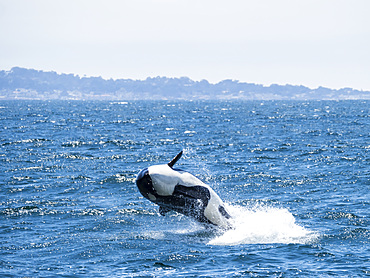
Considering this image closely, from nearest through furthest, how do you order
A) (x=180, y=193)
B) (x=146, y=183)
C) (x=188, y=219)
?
(x=146, y=183), (x=180, y=193), (x=188, y=219)

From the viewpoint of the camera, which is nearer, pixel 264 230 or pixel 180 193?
pixel 180 193

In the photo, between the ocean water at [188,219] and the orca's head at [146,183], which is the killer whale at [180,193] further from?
the ocean water at [188,219]

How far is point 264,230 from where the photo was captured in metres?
22.4

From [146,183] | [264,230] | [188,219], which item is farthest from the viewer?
[188,219]

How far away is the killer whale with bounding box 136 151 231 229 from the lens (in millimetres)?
19875

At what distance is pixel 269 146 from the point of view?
175 feet

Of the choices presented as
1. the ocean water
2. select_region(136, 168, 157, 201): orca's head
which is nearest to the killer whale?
select_region(136, 168, 157, 201): orca's head

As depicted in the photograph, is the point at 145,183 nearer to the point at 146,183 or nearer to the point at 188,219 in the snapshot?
the point at 146,183

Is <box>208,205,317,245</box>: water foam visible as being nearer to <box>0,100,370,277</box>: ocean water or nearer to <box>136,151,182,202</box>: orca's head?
<box>0,100,370,277</box>: ocean water

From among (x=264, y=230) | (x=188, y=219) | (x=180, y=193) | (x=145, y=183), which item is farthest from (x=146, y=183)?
(x=264, y=230)

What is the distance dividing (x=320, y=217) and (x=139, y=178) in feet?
30.5

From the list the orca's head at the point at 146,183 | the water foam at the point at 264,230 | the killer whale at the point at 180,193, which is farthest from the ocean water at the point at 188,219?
the orca's head at the point at 146,183

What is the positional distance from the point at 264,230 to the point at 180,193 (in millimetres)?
4332

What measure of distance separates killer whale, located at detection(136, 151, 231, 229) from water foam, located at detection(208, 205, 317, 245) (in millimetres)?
725
